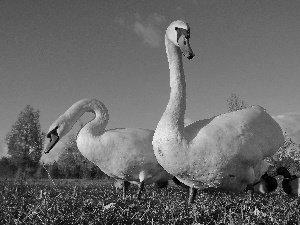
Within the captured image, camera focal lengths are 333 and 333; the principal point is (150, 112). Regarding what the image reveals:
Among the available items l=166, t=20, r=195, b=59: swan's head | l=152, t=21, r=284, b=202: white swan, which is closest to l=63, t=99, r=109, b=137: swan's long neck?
l=152, t=21, r=284, b=202: white swan

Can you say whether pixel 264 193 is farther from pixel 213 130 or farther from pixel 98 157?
pixel 98 157

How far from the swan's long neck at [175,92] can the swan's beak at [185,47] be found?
799 millimetres

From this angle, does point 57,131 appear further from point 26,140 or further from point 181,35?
point 26,140

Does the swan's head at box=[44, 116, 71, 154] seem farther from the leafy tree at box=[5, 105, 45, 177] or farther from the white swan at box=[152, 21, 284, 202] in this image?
the leafy tree at box=[5, 105, 45, 177]

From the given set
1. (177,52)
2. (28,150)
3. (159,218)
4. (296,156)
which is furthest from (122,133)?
(28,150)

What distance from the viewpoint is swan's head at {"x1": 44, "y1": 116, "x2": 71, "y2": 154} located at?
959 centimetres

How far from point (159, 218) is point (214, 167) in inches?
72.9

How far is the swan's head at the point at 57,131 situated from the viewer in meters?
9.59

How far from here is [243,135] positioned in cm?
561

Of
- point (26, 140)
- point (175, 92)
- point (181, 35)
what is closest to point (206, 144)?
point (175, 92)

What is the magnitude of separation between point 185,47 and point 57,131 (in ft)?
18.5

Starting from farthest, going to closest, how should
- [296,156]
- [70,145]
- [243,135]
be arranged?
[70,145] → [296,156] → [243,135]

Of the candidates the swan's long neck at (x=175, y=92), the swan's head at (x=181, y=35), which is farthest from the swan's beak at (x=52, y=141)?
the swan's head at (x=181, y=35)

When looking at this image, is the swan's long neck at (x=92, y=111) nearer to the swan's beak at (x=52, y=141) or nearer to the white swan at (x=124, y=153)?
the white swan at (x=124, y=153)
